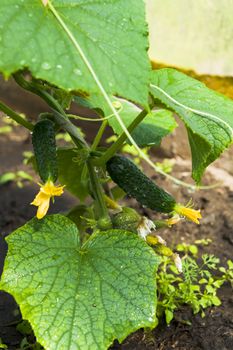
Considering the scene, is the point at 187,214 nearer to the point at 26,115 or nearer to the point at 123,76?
the point at 123,76

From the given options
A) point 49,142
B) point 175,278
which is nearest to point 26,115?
point 175,278

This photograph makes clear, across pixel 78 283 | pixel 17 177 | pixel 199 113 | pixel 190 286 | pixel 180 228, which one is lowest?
pixel 17 177

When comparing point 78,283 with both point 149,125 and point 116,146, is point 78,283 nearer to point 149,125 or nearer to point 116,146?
point 116,146

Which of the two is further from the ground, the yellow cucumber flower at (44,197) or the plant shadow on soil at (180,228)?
the yellow cucumber flower at (44,197)

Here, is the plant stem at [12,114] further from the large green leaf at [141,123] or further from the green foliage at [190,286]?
the green foliage at [190,286]

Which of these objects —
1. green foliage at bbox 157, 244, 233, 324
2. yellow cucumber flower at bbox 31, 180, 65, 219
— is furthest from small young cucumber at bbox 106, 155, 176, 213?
green foliage at bbox 157, 244, 233, 324

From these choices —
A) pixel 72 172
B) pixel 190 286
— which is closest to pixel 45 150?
pixel 72 172

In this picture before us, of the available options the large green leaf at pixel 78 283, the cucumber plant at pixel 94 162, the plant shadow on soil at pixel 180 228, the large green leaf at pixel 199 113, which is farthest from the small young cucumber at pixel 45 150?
the plant shadow on soil at pixel 180 228

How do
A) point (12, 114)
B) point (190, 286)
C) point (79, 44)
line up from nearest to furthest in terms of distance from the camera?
point (79, 44) → point (12, 114) → point (190, 286)

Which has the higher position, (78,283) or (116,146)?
(116,146)
